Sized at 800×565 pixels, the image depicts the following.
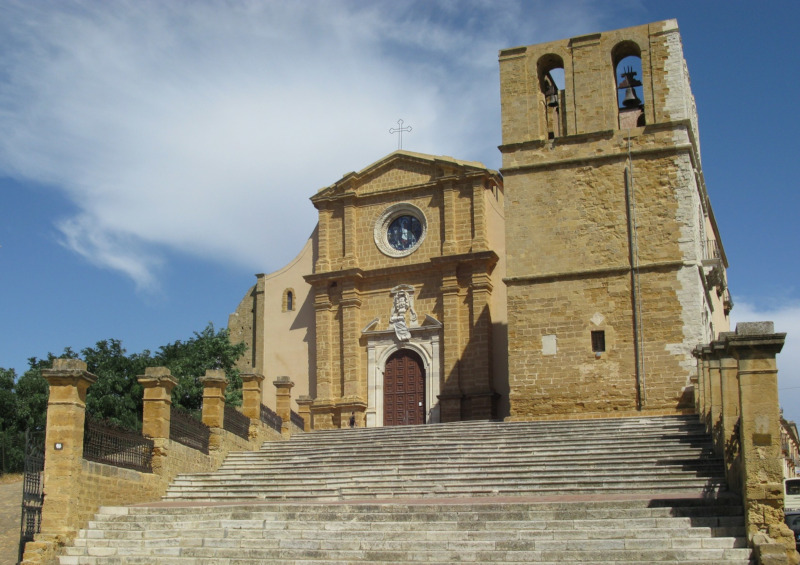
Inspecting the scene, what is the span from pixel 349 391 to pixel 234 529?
1271 cm

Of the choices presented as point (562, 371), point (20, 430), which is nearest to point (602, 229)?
point (562, 371)

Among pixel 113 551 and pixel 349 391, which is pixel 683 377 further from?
pixel 113 551

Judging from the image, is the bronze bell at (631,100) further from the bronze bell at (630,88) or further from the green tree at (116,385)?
the green tree at (116,385)

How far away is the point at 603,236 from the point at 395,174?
7.80m

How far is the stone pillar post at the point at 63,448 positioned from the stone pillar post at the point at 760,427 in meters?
9.48

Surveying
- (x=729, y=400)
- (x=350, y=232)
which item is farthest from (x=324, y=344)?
Answer: (x=729, y=400)

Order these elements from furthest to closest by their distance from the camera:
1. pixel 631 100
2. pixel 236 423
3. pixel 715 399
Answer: pixel 631 100 < pixel 236 423 < pixel 715 399

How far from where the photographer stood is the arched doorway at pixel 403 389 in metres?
26.1

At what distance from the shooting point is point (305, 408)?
1038 inches

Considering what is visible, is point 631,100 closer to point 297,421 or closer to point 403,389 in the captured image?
point 403,389

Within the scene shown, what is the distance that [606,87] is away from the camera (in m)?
22.9

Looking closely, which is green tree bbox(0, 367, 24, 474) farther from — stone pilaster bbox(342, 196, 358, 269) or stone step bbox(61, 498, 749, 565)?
stone step bbox(61, 498, 749, 565)

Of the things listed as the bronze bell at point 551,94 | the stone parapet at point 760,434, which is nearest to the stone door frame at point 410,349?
the bronze bell at point 551,94

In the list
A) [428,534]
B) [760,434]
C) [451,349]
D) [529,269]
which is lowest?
[428,534]
